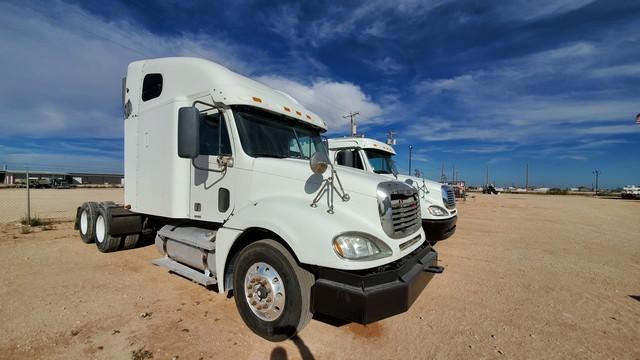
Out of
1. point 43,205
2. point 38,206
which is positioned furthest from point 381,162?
point 43,205

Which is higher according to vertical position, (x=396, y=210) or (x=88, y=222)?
(x=396, y=210)

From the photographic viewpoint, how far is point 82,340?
131 inches

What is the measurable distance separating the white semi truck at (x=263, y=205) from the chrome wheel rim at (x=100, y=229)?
1838 millimetres

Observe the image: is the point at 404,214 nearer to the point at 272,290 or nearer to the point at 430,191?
the point at 272,290

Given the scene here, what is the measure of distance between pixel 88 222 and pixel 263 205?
6.14 m

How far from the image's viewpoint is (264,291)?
341cm

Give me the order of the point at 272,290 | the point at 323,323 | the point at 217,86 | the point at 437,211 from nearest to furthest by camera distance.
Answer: the point at 272,290 → the point at 323,323 → the point at 217,86 → the point at 437,211

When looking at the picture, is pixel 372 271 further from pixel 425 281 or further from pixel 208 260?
pixel 208 260

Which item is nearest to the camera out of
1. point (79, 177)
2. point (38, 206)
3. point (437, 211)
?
point (437, 211)

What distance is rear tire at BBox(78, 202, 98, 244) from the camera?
24.1ft

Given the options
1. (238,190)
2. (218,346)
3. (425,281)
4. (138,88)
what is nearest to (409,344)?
(425,281)

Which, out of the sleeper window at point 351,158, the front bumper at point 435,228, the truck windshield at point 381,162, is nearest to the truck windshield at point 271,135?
the sleeper window at point 351,158

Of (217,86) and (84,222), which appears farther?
(84,222)

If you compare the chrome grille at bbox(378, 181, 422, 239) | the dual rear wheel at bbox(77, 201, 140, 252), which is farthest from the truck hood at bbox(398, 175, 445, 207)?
the dual rear wheel at bbox(77, 201, 140, 252)
